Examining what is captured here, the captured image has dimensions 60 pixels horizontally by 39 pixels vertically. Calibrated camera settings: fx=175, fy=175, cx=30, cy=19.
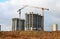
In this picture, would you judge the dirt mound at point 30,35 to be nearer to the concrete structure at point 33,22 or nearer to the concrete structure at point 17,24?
the concrete structure at point 33,22

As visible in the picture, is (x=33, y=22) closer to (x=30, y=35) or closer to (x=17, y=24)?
(x=17, y=24)

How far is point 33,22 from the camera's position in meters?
121

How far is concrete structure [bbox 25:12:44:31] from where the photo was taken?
120925 millimetres

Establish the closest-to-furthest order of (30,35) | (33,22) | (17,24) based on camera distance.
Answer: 1. (30,35)
2. (33,22)
3. (17,24)

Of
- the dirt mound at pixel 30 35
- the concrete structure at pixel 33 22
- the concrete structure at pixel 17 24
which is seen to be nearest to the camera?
the dirt mound at pixel 30 35

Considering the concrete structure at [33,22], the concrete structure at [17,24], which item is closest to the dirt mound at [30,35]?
the concrete structure at [33,22]

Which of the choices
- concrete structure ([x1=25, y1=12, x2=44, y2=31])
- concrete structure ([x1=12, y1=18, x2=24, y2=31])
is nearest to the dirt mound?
concrete structure ([x1=25, y1=12, x2=44, y2=31])

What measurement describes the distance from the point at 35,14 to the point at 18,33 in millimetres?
94189

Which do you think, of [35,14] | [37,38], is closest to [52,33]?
[37,38]

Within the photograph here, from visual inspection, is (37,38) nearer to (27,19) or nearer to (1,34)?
(1,34)

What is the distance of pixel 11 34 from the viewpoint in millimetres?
36750

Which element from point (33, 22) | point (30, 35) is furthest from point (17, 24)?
point (30, 35)

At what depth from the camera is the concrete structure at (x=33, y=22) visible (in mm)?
120925

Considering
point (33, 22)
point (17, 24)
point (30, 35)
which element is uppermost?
point (33, 22)
